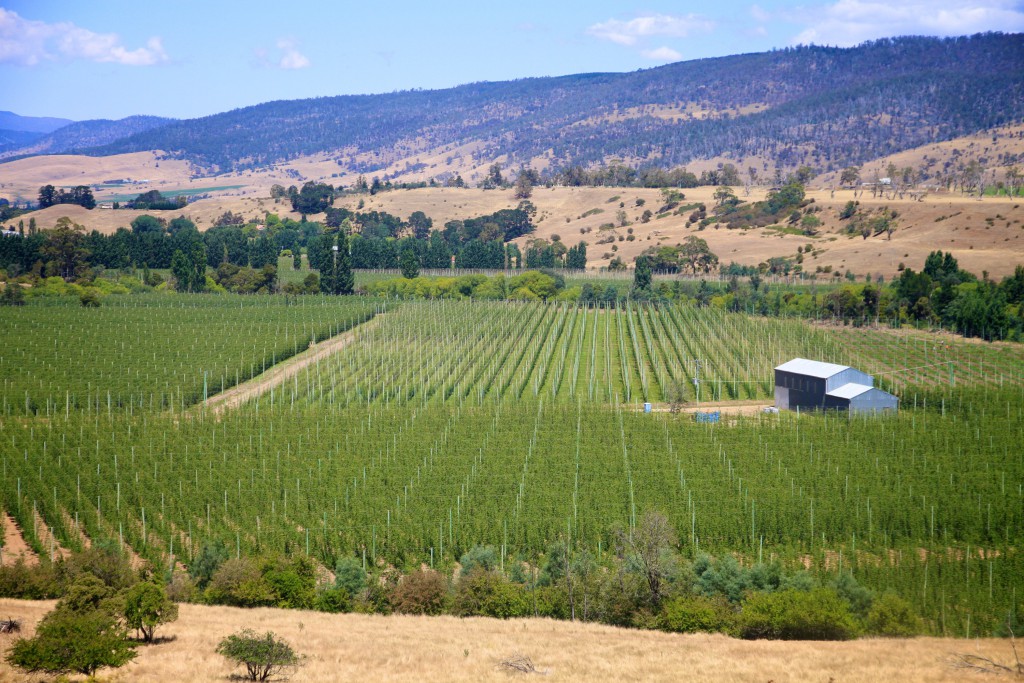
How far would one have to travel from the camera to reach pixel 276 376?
76.6 meters

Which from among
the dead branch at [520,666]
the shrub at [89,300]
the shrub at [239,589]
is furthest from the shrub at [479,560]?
the shrub at [89,300]

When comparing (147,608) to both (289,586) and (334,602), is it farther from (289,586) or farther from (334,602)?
(334,602)

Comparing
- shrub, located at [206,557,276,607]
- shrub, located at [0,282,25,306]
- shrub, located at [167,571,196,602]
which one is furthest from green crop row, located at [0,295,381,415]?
shrub, located at [206,557,276,607]

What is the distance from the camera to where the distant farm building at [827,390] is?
209 ft

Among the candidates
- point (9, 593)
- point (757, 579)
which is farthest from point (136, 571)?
point (757, 579)

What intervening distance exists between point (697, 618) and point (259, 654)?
14.0 m

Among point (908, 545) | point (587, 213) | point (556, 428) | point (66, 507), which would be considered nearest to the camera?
point (908, 545)

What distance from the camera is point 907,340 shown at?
284 feet

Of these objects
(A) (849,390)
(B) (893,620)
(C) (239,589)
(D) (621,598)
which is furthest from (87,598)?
(A) (849,390)

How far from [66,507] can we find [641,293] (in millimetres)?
76028

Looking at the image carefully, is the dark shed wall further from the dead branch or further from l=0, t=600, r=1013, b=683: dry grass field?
the dead branch

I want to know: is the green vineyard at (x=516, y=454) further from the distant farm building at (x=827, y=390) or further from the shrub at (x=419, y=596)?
the shrub at (x=419, y=596)

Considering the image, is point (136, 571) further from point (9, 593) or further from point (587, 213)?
point (587, 213)

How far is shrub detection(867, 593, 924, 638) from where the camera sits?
3494cm
